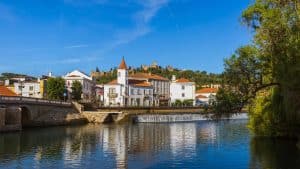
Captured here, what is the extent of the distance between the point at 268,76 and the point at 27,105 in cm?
4479

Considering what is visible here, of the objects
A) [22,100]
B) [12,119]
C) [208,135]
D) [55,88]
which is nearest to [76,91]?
[55,88]

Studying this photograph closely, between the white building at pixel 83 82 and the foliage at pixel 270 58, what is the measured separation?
3438 inches

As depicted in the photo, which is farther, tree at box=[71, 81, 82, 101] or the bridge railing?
tree at box=[71, 81, 82, 101]

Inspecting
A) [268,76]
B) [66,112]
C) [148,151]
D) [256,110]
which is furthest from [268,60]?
[66,112]

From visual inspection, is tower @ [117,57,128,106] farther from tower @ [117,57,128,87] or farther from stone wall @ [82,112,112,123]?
stone wall @ [82,112,112,123]

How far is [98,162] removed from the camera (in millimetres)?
30719

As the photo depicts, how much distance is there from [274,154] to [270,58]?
307 inches

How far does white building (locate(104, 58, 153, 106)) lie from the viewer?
12356 cm

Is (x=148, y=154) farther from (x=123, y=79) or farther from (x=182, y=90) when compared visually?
(x=182, y=90)

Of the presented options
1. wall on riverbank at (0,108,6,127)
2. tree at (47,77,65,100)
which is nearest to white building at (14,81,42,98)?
tree at (47,77,65,100)

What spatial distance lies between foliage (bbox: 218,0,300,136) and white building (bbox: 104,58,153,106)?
295 feet

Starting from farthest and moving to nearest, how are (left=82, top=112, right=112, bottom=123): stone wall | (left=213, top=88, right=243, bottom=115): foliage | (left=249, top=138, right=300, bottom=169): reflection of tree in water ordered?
(left=82, top=112, right=112, bottom=123): stone wall
(left=213, top=88, right=243, bottom=115): foliage
(left=249, top=138, right=300, bottom=169): reflection of tree in water

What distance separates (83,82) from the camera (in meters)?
125

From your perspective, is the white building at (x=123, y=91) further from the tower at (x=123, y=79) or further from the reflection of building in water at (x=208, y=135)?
the reflection of building in water at (x=208, y=135)
